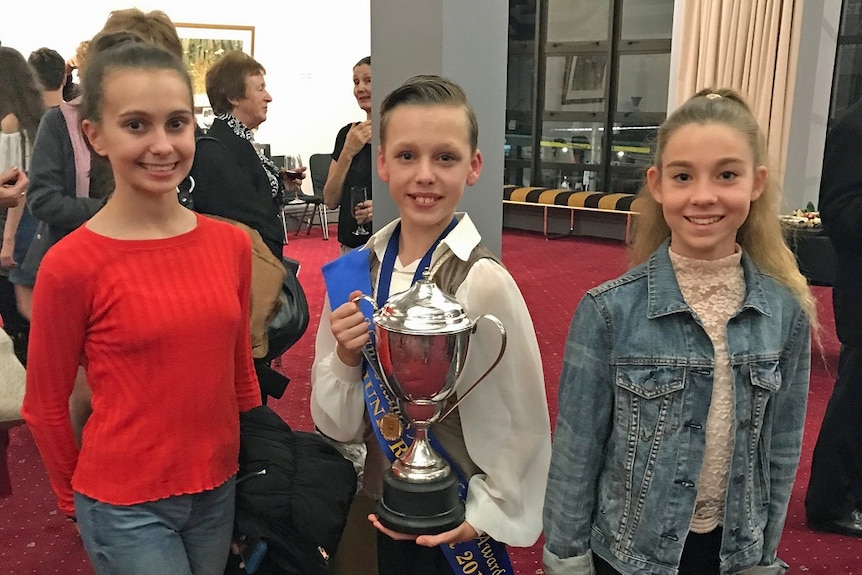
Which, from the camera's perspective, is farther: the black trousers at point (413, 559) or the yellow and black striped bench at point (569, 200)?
the yellow and black striped bench at point (569, 200)

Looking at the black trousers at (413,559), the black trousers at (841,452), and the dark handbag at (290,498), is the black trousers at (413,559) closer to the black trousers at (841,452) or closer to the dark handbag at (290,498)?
the dark handbag at (290,498)

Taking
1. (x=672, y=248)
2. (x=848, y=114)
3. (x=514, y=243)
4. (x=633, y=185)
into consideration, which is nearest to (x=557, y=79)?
(x=633, y=185)

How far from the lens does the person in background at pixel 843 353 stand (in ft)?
7.94

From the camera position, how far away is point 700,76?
8156 mm

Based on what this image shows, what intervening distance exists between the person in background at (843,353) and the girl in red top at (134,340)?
1.97 metres

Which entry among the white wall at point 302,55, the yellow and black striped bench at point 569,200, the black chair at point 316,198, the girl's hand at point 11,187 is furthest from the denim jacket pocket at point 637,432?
the white wall at point 302,55

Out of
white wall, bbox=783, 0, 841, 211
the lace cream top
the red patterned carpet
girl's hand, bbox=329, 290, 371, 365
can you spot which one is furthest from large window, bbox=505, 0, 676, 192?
girl's hand, bbox=329, 290, 371, 365

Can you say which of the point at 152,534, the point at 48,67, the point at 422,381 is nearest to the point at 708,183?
the point at 422,381

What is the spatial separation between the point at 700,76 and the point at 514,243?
266 centimetres

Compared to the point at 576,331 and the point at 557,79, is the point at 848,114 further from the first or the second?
the point at 557,79

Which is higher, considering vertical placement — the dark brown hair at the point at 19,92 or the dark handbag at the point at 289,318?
the dark brown hair at the point at 19,92

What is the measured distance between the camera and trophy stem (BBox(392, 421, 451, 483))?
130cm

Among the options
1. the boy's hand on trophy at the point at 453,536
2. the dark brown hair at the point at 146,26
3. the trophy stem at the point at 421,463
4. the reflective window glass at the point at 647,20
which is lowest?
the boy's hand on trophy at the point at 453,536

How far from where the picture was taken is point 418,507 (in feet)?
4.23
